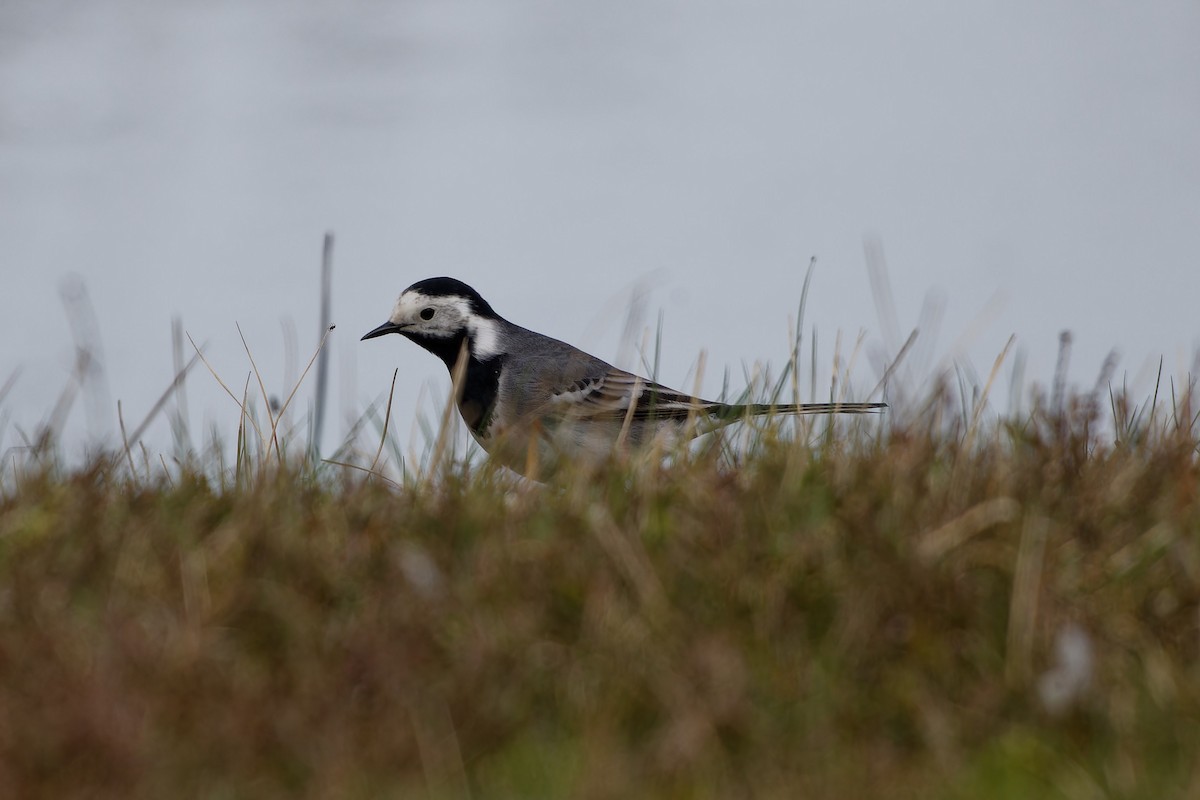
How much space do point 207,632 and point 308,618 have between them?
0.89ft

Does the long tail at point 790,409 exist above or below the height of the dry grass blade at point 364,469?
above

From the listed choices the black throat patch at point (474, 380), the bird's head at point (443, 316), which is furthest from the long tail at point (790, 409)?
the bird's head at point (443, 316)

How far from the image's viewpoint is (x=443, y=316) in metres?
8.96

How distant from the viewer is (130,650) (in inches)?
146

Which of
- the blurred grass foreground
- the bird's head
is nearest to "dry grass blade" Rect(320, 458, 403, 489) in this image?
the blurred grass foreground

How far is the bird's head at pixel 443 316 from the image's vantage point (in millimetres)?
8922

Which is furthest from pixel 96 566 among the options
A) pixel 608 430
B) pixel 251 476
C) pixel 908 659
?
pixel 608 430

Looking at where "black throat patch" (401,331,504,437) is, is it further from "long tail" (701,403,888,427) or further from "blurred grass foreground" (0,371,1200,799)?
"blurred grass foreground" (0,371,1200,799)

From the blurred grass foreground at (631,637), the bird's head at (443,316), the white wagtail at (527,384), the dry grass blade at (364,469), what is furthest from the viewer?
the bird's head at (443,316)

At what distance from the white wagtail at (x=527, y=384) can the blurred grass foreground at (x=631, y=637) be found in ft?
7.39

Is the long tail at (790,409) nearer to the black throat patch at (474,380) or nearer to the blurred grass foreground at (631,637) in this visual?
the blurred grass foreground at (631,637)

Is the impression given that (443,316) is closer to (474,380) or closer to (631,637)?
(474,380)

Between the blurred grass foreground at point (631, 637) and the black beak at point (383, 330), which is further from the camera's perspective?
the black beak at point (383, 330)

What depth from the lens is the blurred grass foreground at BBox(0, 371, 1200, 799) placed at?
11.3ft
